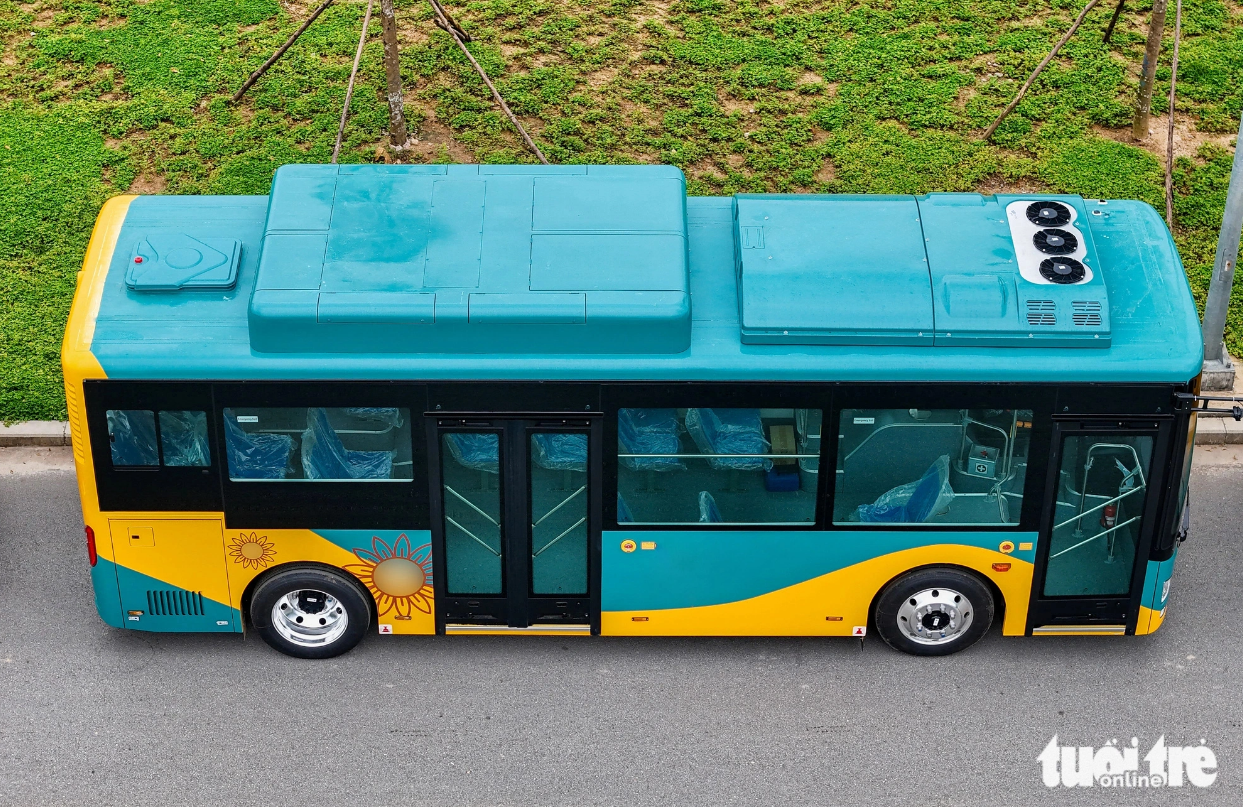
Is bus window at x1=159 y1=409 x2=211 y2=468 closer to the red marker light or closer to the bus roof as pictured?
the bus roof

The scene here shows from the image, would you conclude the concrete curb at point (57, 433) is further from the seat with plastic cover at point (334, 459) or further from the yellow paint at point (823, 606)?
the seat with plastic cover at point (334, 459)

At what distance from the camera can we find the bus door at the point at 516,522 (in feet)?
28.3

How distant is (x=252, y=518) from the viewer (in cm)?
892

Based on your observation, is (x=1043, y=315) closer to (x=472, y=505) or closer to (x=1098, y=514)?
(x=1098, y=514)

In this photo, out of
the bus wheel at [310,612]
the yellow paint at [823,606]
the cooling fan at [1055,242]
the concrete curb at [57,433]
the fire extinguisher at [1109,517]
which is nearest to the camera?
the cooling fan at [1055,242]

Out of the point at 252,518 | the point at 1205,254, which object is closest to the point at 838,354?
the point at 252,518

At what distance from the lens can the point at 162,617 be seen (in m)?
9.27

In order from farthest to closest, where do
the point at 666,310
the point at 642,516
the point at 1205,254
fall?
the point at 1205,254 → the point at 642,516 → the point at 666,310

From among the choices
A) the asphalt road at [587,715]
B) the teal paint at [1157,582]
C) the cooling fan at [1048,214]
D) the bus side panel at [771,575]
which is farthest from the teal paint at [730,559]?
the cooling fan at [1048,214]

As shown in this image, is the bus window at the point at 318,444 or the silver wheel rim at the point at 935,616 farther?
the silver wheel rim at the point at 935,616

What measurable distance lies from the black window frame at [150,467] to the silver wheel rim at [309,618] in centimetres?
88

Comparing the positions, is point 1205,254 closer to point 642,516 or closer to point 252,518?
point 642,516

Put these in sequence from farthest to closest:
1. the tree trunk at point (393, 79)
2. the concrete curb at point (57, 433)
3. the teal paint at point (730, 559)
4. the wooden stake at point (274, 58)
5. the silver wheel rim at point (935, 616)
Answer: the wooden stake at point (274, 58)
the tree trunk at point (393, 79)
the concrete curb at point (57, 433)
the silver wheel rim at point (935, 616)
the teal paint at point (730, 559)

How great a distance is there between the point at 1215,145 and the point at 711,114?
5.04m
